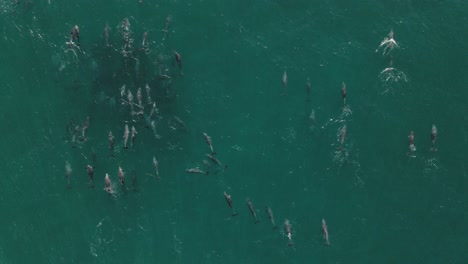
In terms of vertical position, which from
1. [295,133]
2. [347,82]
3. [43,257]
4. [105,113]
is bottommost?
[43,257]

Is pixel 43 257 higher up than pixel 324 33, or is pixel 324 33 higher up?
pixel 324 33

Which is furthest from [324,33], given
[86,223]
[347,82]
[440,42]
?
[86,223]

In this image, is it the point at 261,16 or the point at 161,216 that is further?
the point at 261,16

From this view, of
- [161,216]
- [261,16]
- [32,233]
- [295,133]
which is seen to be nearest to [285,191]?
[295,133]

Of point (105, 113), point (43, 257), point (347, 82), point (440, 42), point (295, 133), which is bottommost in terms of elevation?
point (43, 257)

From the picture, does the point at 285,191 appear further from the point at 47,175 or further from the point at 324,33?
the point at 47,175

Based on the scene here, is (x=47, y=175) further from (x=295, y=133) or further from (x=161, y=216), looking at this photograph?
(x=295, y=133)
